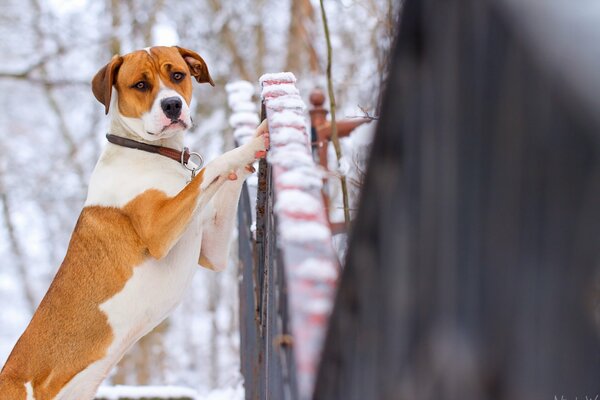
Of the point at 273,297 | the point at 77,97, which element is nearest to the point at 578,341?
the point at 273,297

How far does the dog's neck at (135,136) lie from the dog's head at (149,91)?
1.0 inches

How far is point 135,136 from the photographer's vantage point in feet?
9.48

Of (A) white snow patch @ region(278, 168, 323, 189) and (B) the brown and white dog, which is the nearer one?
(A) white snow patch @ region(278, 168, 323, 189)

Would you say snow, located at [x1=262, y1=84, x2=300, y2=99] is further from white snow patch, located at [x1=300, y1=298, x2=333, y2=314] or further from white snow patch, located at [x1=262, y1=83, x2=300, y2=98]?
white snow patch, located at [x1=300, y1=298, x2=333, y2=314]

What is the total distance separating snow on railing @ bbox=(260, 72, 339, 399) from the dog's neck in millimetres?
1315

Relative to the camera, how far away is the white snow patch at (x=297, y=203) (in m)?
1.27

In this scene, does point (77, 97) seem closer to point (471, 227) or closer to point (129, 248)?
point (129, 248)

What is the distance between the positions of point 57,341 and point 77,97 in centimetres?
1042

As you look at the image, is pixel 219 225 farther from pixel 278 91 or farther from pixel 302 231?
pixel 302 231

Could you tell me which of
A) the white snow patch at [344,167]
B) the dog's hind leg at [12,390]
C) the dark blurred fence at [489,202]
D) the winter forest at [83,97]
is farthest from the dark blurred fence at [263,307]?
the winter forest at [83,97]

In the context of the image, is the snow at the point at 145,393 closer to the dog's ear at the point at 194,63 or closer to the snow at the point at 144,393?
the snow at the point at 144,393

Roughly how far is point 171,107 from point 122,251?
54 centimetres

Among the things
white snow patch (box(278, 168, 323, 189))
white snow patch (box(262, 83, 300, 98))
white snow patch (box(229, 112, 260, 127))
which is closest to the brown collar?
white snow patch (box(229, 112, 260, 127))

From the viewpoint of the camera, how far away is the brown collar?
2.85 meters
